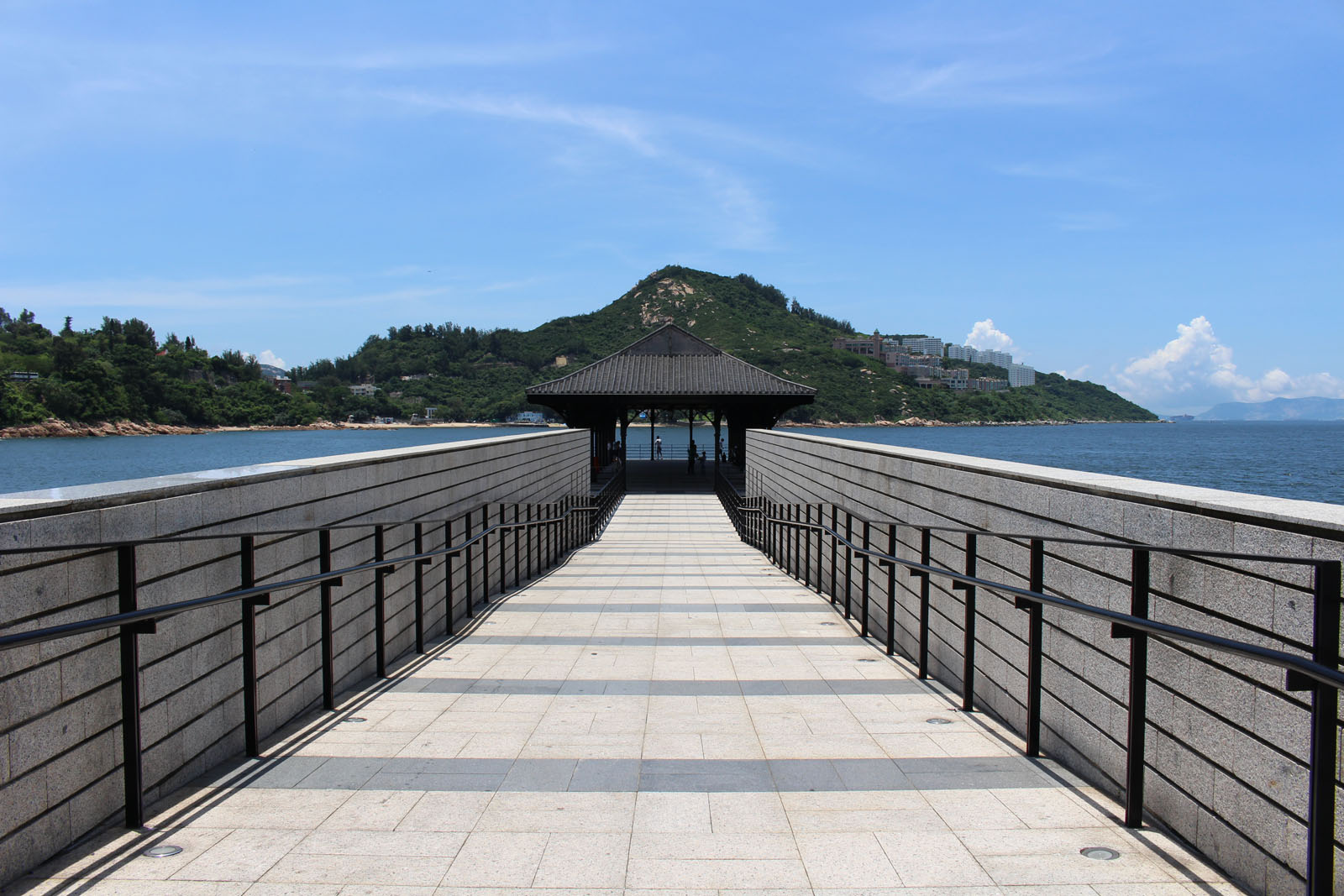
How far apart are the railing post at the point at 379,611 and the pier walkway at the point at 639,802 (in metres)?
0.16

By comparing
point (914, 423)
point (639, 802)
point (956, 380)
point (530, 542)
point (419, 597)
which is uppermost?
point (956, 380)

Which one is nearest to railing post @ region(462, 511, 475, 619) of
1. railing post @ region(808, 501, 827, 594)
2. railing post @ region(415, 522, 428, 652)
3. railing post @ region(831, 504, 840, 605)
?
railing post @ region(415, 522, 428, 652)

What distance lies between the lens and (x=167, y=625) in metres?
3.02

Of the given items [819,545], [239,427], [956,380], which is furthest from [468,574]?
[956,380]

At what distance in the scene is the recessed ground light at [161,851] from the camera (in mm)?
2578

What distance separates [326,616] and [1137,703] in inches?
141

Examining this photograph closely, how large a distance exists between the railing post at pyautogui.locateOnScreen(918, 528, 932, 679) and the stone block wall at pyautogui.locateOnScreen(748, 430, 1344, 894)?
8cm

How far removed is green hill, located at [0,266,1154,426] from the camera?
97750 mm

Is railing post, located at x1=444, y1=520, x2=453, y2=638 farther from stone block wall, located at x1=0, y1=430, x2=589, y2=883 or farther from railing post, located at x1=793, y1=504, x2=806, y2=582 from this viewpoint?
railing post, located at x1=793, y1=504, x2=806, y2=582

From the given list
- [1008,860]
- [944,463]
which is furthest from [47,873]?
[944,463]

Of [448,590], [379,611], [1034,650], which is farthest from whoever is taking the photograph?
[448,590]

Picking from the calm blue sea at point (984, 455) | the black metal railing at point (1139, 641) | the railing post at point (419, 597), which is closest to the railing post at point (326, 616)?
the railing post at point (419, 597)

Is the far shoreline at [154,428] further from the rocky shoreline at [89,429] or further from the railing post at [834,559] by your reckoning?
the railing post at [834,559]

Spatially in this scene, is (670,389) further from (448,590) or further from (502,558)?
(448,590)
